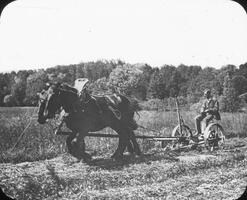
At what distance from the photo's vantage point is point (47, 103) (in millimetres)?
6383

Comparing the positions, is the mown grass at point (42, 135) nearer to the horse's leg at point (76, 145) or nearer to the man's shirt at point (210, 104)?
the horse's leg at point (76, 145)

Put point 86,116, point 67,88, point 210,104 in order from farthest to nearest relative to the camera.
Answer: point 210,104 < point 86,116 < point 67,88

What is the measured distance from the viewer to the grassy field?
246 inches

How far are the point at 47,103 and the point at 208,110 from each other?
3383mm

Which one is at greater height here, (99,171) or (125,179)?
(99,171)

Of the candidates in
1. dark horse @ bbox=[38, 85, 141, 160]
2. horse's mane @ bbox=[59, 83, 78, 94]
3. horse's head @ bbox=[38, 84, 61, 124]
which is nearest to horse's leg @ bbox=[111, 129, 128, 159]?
dark horse @ bbox=[38, 85, 141, 160]

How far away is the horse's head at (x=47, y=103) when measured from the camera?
6.37 m

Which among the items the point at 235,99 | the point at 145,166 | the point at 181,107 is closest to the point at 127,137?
the point at 145,166

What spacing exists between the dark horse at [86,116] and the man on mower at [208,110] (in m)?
1.53

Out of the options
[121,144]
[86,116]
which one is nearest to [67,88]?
[86,116]

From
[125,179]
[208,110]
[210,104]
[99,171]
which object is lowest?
[125,179]

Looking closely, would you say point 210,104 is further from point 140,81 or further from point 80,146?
point 80,146

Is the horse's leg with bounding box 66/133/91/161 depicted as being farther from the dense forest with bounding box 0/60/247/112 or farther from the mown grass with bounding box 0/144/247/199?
the dense forest with bounding box 0/60/247/112

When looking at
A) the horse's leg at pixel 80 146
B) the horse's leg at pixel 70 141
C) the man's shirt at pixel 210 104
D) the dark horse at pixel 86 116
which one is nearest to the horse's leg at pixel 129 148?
the dark horse at pixel 86 116
